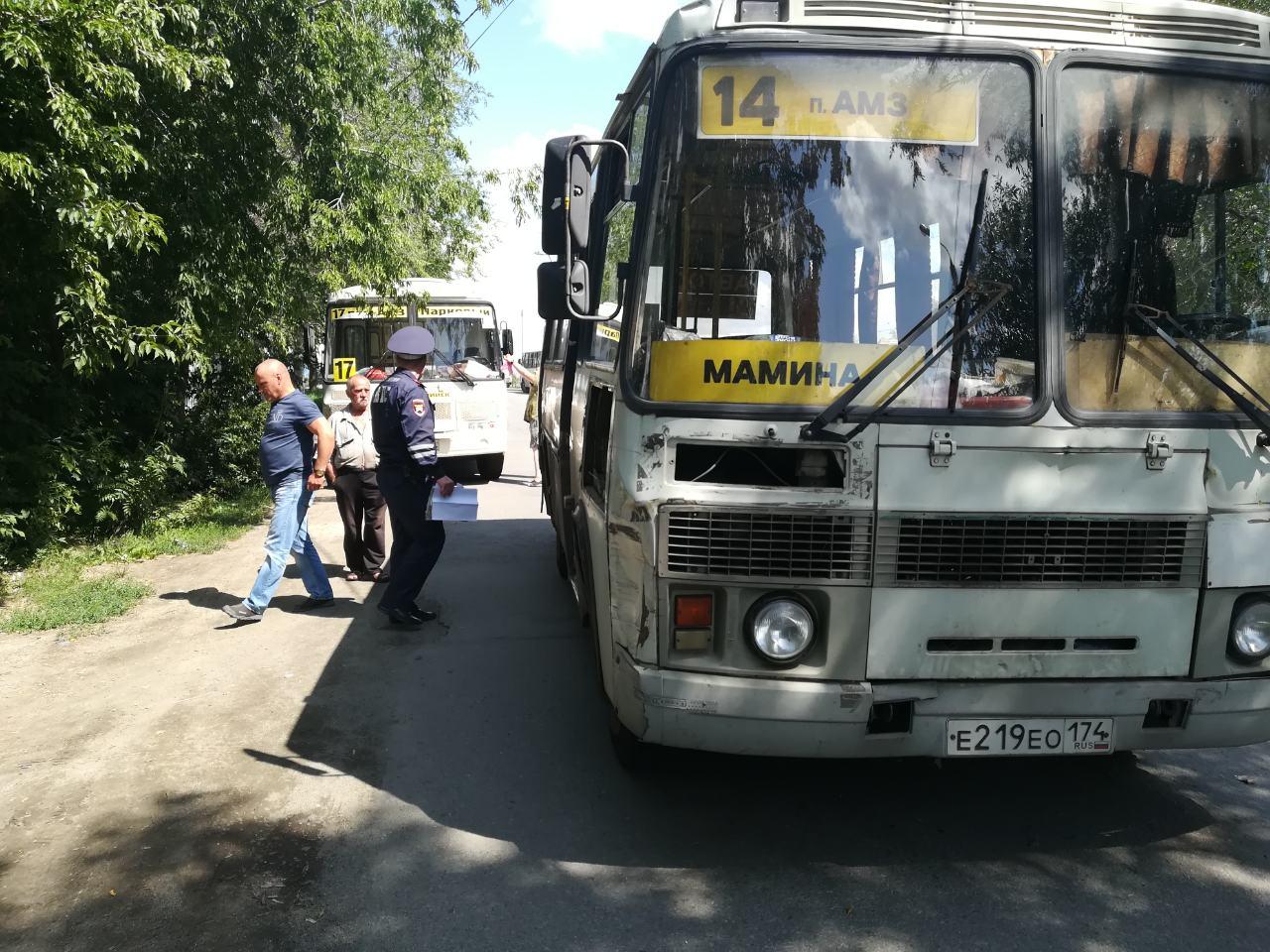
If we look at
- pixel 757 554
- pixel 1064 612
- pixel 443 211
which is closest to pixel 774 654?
pixel 757 554

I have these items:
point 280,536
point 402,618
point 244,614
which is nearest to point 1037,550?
point 402,618

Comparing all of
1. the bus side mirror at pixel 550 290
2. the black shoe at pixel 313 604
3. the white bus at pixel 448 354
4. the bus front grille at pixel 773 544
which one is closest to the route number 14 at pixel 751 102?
the bus side mirror at pixel 550 290

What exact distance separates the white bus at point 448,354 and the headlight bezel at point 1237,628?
11069 mm

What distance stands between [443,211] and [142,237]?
7818 millimetres

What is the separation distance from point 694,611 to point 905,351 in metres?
1.15

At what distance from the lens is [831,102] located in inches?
144

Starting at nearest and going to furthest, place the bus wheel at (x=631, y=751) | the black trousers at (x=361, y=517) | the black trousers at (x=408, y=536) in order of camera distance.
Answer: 1. the bus wheel at (x=631, y=751)
2. the black trousers at (x=408, y=536)
3. the black trousers at (x=361, y=517)

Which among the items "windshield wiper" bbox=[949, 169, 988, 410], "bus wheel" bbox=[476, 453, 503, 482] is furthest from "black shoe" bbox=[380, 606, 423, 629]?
"bus wheel" bbox=[476, 453, 503, 482]

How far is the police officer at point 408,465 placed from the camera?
269 inches

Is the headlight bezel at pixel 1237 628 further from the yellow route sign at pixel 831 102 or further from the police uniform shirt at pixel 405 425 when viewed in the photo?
the police uniform shirt at pixel 405 425

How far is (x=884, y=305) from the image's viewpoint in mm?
3645

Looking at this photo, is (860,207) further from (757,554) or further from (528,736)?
(528,736)

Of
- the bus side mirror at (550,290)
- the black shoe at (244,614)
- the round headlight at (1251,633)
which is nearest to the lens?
the round headlight at (1251,633)

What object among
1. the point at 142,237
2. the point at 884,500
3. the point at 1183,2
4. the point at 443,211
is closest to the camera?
the point at 884,500
